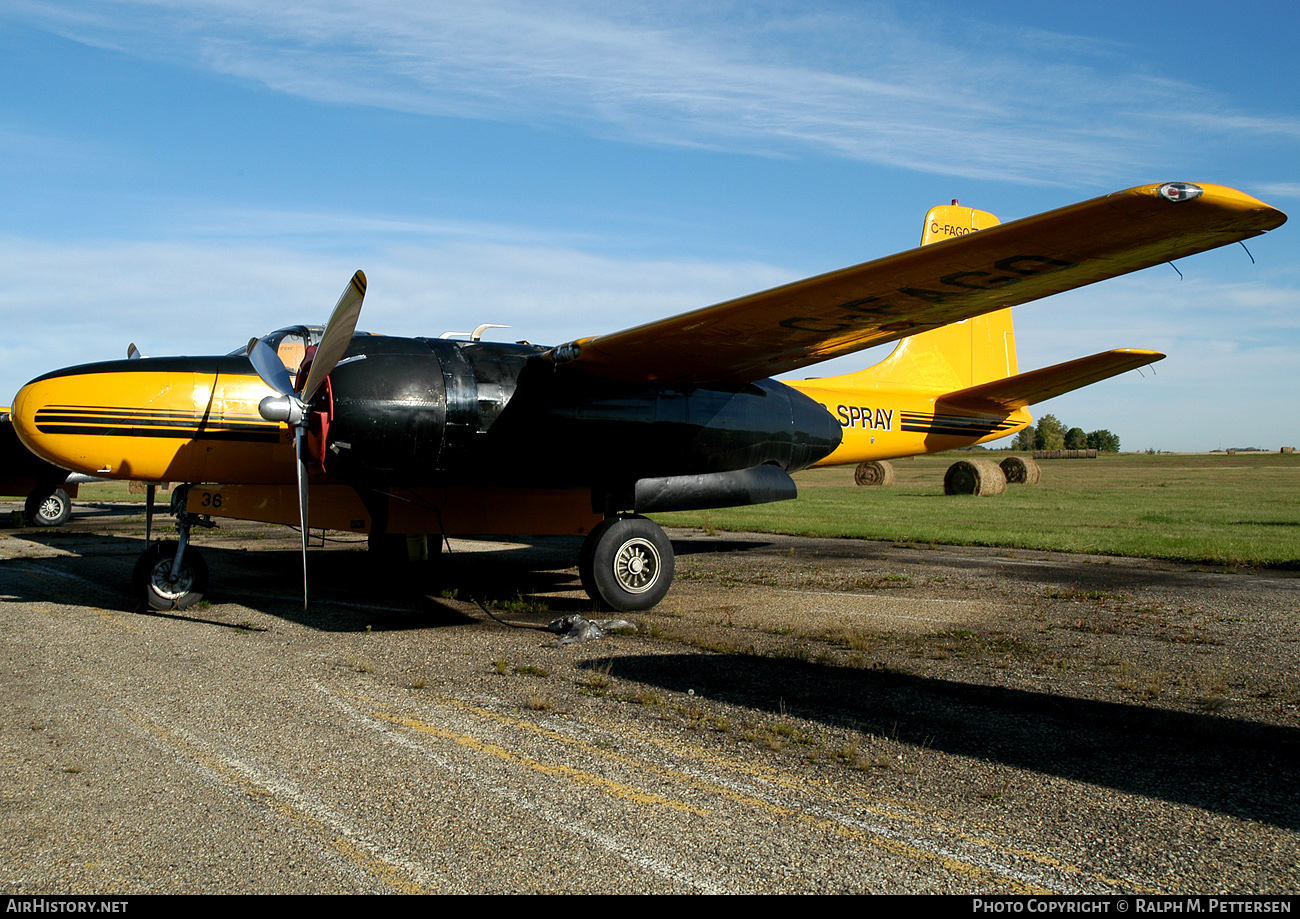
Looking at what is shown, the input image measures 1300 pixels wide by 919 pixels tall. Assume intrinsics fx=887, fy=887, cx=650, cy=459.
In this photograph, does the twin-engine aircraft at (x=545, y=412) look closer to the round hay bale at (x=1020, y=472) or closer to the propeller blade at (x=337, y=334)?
the propeller blade at (x=337, y=334)

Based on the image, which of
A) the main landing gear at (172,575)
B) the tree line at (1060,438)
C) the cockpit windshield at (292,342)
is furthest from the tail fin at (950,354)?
the tree line at (1060,438)

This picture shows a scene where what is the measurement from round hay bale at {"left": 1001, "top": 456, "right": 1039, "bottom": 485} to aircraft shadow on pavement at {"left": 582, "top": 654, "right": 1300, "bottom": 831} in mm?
37208

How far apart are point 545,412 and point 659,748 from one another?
5.18 m

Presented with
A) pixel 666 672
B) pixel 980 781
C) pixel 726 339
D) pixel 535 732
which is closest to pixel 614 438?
pixel 726 339

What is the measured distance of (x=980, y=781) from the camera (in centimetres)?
488

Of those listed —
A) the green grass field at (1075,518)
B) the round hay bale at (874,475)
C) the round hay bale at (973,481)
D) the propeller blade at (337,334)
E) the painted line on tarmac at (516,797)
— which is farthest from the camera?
the round hay bale at (874,475)

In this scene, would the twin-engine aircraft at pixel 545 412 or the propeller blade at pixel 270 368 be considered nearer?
the twin-engine aircraft at pixel 545 412

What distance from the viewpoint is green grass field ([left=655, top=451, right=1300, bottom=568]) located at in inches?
676

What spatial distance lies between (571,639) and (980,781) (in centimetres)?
471

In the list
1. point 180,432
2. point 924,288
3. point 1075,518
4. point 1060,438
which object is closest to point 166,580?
point 180,432

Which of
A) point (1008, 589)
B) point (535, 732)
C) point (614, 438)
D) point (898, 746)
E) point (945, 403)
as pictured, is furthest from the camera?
point (945, 403)

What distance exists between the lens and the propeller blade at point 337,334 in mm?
8398

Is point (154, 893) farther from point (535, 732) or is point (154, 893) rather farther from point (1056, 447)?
point (1056, 447)

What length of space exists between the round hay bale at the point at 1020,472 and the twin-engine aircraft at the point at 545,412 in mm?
30207
